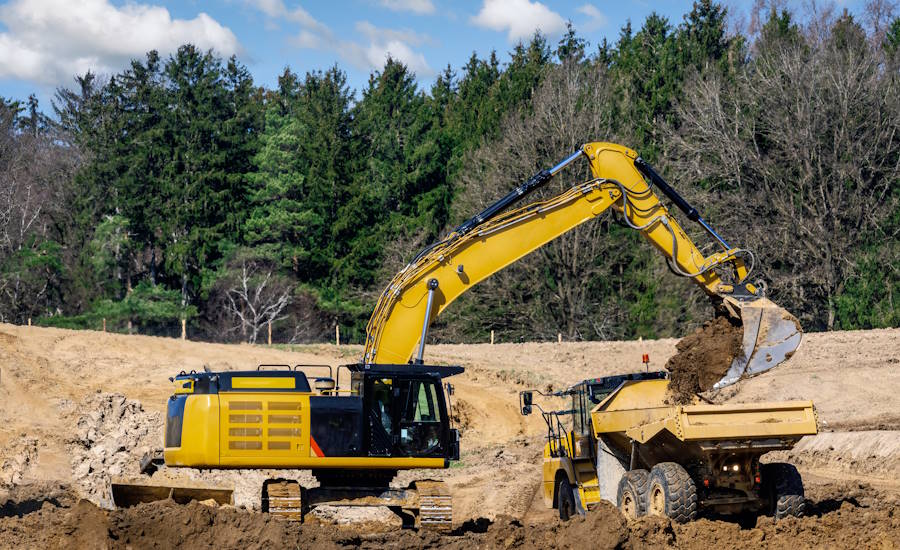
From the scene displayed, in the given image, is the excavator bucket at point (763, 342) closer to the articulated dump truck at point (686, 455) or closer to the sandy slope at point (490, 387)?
the articulated dump truck at point (686, 455)

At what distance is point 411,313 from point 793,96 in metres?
35.7

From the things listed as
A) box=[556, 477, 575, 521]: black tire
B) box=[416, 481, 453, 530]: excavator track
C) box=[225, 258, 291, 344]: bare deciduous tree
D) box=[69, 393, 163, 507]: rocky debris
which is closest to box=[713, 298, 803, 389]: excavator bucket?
box=[556, 477, 575, 521]: black tire

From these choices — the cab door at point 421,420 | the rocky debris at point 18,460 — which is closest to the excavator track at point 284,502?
the cab door at point 421,420

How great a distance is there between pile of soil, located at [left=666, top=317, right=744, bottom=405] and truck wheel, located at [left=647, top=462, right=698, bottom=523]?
2290 millimetres

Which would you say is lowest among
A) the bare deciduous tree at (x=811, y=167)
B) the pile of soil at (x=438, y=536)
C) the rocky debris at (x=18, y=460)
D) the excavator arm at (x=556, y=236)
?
the pile of soil at (x=438, y=536)

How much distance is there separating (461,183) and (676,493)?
4395 cm

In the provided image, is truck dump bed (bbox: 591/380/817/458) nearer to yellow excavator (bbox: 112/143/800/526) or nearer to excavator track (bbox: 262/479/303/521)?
yellow excavator (bbox: 112/143/800/526)

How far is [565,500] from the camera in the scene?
16719 millimetres

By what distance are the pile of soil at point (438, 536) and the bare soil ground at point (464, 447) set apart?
0.08 feet

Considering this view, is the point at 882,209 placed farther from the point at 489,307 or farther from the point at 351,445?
the point at 351,445

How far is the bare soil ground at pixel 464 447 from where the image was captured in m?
12.8

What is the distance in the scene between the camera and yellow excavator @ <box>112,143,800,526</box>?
49.8 feet

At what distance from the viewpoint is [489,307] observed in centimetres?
5203

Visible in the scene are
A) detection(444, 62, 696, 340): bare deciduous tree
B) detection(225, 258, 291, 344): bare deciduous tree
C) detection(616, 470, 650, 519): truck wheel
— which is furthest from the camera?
detection(225, 258, 291, 344): bare deciduous tree
